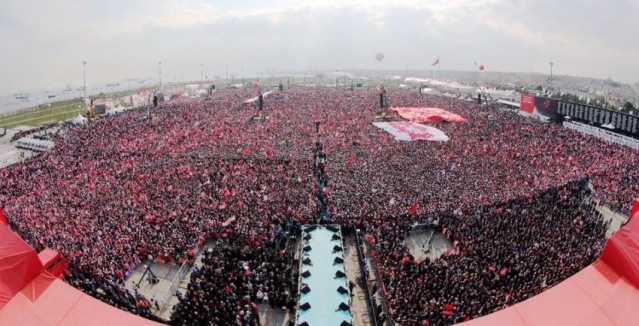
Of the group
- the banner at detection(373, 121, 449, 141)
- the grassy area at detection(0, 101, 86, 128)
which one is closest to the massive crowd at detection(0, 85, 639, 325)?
the banner at detection(373, 121, 449, 141)

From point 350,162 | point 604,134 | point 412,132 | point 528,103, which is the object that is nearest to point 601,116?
point 604,134

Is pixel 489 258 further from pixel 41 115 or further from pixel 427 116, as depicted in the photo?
pixel 41 115

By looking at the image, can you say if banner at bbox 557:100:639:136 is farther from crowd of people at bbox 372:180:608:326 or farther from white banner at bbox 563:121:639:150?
crowd of people at bbox 372:180:608:326

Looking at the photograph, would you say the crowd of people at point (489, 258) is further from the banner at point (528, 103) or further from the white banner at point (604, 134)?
the banner at point (528, 103)

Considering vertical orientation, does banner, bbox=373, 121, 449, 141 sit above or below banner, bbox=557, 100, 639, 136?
below

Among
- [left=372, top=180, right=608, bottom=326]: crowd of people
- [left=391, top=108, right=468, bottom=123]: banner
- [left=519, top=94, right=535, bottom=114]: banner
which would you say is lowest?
[left=372, top=180, right=608, bottom=326]: crowd of people

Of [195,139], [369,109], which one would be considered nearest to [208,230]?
[195,139]

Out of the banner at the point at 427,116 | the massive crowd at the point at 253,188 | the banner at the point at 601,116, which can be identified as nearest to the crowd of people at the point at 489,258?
the massive crowd at the point at 253,188
